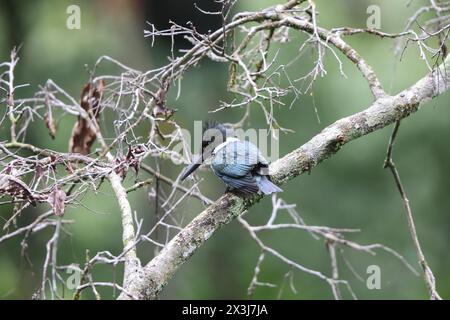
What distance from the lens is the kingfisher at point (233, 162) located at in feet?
10.6

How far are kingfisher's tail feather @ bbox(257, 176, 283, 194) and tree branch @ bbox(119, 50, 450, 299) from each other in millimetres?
48

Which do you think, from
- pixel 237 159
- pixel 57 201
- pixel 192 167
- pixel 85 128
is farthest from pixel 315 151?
pixel 85 128

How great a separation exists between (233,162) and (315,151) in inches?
22.3

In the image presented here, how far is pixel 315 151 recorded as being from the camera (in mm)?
3168

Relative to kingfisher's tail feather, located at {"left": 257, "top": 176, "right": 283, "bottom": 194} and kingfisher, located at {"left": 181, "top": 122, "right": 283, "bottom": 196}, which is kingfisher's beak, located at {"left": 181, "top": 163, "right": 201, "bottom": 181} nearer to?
kingfisher, located at {"left": 181, "top": 122, "right": 283, "bottom": 196}

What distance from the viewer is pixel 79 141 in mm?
4008

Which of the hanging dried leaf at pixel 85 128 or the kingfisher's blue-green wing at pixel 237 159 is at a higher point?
the hanging dried leaf at pixel 85 128

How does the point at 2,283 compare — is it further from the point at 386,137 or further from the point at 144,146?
the point at 144,146

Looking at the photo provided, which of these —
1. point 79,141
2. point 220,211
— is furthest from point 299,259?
point 220,211

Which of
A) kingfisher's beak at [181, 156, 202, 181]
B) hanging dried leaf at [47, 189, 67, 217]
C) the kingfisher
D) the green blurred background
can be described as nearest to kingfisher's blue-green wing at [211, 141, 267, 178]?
the kingfisher

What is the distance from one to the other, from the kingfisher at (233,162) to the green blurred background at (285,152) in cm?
450

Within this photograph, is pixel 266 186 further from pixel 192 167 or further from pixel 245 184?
pixel 192 167

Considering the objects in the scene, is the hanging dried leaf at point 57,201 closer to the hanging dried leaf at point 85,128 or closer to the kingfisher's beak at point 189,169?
the kingfisher's beak at point 189,169

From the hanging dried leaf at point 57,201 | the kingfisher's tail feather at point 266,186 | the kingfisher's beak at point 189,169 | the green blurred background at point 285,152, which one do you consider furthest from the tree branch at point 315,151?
the green blurred background at point 285,152
